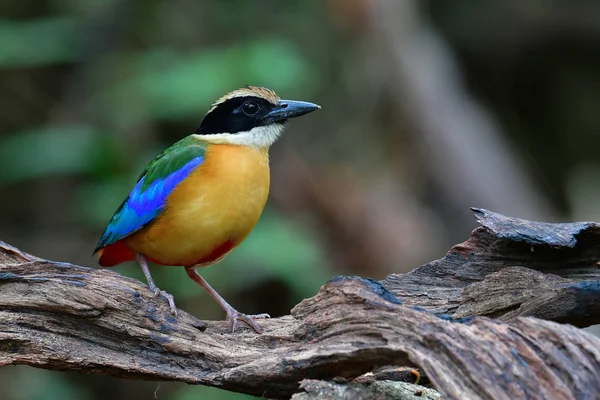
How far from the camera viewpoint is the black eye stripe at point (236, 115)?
498 centimetres

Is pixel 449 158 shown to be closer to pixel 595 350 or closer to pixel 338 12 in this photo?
pixel 338 12

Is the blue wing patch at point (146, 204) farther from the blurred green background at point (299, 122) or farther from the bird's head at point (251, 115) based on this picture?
the blurred green background at point (299, 122)

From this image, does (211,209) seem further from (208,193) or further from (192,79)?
(192,79)

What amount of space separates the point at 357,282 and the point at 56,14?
8466 mm

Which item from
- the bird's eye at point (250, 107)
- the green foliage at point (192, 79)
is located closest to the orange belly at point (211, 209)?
Answer: the bird's eye at point (250, 107)

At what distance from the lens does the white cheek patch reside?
4883 mm

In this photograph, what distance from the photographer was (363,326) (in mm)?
3158

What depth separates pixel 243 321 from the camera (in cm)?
416

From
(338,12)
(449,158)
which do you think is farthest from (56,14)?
(449,158)

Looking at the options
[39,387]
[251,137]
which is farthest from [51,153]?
[251,137]

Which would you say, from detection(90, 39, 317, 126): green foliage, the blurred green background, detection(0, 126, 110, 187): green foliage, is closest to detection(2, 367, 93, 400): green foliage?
the blurred green background

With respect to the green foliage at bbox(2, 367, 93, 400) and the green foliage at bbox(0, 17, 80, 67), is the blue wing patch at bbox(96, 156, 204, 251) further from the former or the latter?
the green foliage at bbox(0, 17, 80, 67)

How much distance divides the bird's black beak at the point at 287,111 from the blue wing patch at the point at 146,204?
58 centimetres

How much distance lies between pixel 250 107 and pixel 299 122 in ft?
19.0
